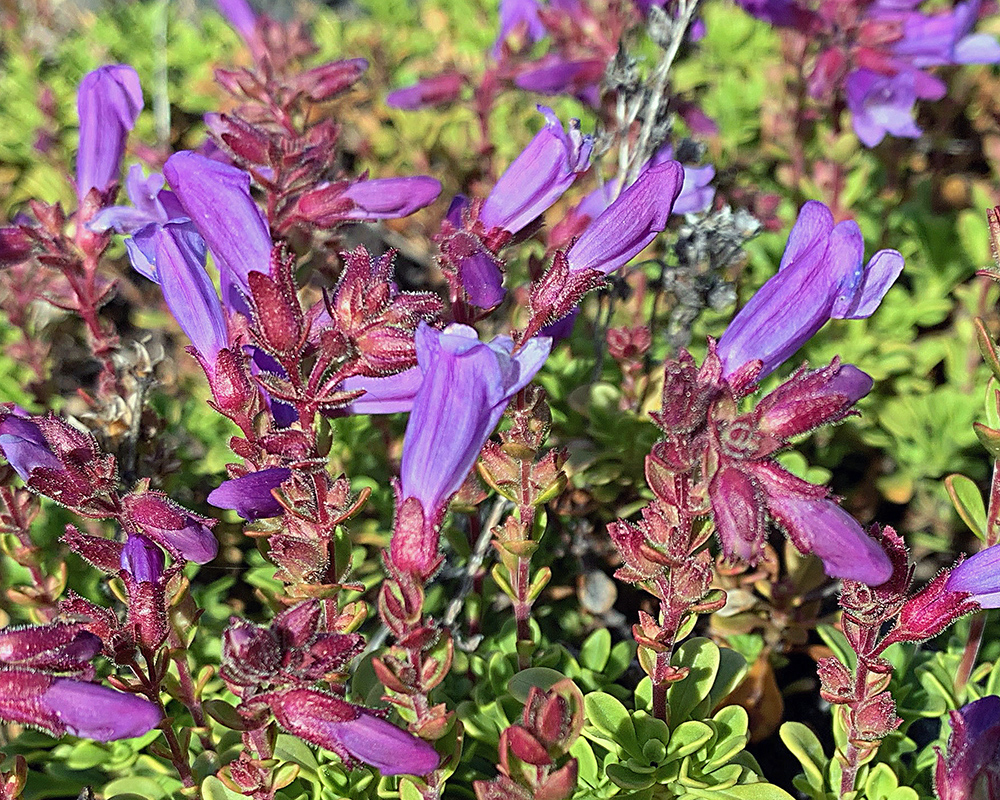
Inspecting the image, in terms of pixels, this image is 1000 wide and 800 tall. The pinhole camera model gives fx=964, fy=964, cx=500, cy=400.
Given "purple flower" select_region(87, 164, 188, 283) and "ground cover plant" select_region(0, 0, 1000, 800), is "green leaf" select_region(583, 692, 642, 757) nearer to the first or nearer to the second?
"ground cover plant" select_region(0, 0, 1000, 800)

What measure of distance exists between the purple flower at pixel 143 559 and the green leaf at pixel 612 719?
2.66 feet

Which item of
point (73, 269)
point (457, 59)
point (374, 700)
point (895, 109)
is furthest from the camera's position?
point (457, 59)

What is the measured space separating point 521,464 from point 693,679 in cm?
57

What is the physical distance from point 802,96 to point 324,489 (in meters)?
2.43

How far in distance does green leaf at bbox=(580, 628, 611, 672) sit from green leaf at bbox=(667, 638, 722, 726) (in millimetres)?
247

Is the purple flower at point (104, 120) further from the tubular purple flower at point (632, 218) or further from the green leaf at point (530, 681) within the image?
the green leaf at point (530, 681)

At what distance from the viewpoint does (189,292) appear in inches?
66.3

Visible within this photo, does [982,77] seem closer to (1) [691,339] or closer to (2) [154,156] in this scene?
(1) [691,339]

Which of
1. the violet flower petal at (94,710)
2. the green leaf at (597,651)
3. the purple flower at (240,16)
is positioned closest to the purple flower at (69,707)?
the violet flower petal at (94,710)

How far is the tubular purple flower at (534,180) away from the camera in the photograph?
179cm

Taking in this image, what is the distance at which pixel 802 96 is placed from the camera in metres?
3.24

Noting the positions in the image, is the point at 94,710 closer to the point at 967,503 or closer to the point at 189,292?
the point at 189,292

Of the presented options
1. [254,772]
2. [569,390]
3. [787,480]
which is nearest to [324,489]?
[254,772]

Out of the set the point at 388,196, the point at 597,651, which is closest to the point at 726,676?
the point at 597,651
